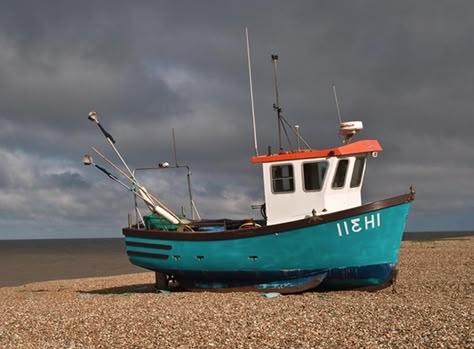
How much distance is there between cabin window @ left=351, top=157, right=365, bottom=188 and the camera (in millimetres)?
14274

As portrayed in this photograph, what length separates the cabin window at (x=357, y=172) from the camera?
14274 mm

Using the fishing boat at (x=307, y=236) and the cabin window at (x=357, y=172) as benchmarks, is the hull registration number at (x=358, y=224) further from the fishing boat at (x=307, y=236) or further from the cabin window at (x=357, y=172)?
the cabin window at (x=357, y=172)

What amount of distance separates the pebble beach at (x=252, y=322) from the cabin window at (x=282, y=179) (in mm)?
3073

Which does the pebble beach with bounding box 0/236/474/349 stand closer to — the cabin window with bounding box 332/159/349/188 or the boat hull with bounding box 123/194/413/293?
the boat hull with bounding box 123/194/413/293

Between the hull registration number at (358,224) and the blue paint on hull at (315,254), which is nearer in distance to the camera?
the hull registration number at (358,224)

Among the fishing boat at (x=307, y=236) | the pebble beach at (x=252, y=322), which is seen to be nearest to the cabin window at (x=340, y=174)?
the fishing boat at (x=307, y=236)

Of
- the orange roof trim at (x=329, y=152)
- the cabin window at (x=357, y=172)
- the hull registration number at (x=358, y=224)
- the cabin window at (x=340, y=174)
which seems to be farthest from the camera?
the cabin window at (x=357, y=172)

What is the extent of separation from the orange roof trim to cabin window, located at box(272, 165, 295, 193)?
0.90 ft

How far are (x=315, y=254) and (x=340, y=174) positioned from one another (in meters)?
2.42

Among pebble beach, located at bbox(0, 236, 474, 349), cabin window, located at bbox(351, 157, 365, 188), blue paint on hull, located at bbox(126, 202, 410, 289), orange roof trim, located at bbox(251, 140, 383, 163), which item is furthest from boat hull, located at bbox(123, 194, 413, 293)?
orange roof trim, located at bbox(251, 140, 383, 163)

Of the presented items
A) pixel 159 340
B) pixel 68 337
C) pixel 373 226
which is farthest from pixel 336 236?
pixel 68 337

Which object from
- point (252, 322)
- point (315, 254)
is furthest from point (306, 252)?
point (252, 322)

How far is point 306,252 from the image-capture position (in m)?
13.7

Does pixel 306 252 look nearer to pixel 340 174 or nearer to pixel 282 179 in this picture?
pixel 282 179
